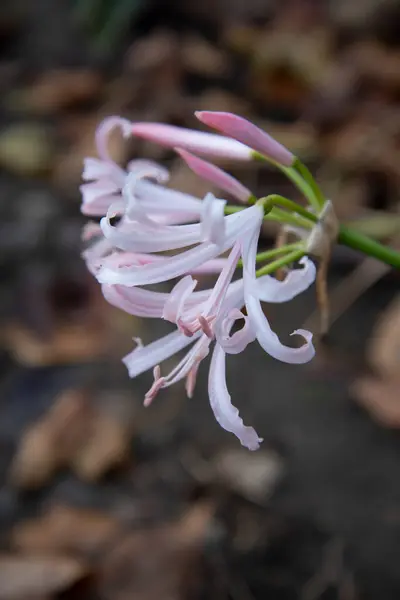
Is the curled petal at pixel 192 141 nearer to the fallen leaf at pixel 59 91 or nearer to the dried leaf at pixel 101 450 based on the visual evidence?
the dried leaf at pixel 101 450

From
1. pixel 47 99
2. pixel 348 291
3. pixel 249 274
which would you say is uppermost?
pixel 249 274

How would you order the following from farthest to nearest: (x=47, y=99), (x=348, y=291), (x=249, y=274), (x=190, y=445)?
(x=47, y=99) < (x=348, y=291) < (x=190, y=445) < (x=249, y=274)

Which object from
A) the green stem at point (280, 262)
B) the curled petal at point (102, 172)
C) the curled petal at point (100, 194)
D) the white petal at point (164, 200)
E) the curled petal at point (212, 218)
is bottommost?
the curled petal at point (100, 194)

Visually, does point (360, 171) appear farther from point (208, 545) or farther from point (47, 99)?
point (47, 99)

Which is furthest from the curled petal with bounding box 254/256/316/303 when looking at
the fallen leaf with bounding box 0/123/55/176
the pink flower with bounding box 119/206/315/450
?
the fallen leaf with bounding box 0/123/55/176

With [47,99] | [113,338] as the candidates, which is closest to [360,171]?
[113,338]

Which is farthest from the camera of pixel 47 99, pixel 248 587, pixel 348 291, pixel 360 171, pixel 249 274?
pixel 47 99

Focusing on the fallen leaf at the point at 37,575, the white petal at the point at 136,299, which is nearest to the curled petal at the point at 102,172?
the white petal at the point at 136,299
